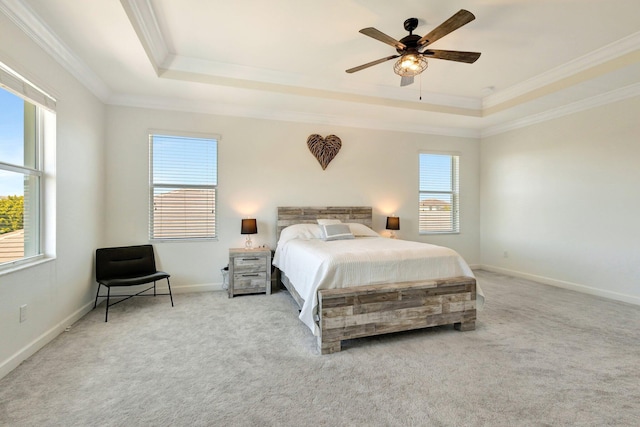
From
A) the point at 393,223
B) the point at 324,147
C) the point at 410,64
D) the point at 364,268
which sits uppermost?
the point at 410,64

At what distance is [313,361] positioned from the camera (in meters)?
2.31

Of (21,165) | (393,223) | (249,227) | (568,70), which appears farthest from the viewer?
(393,223)

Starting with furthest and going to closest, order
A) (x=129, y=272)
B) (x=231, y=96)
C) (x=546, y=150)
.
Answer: (x=546, y=150) < (x=231, y=96) < (x=129, y=272)

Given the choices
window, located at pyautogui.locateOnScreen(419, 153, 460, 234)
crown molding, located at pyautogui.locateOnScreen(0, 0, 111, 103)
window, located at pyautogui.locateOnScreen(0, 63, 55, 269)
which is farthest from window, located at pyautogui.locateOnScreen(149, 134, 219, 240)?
window, located at pyautogui.locateOnScreen(419, 153, 460, 234)

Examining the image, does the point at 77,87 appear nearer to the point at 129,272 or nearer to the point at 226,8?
the point at 226,8

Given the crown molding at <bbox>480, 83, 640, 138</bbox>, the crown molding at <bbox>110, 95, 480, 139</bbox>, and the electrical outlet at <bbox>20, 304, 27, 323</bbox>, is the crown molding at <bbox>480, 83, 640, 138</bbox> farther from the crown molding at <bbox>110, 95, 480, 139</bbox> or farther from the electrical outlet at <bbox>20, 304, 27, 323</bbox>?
the electrical outlet at <bbox>20, 304, 27, 323</bbox>

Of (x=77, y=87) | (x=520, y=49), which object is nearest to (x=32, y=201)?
(x=77, y=87)

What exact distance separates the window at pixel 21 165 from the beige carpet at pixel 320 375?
93 centimetres

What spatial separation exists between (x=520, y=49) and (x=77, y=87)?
4.81 meters

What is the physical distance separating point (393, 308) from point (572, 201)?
3613mm

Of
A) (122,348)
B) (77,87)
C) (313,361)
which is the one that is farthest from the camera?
(77,87)

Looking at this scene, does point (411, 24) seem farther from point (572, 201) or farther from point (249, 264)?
point (572, 201)

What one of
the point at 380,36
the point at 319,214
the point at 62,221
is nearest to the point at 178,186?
the point at 62,221

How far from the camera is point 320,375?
212cm
